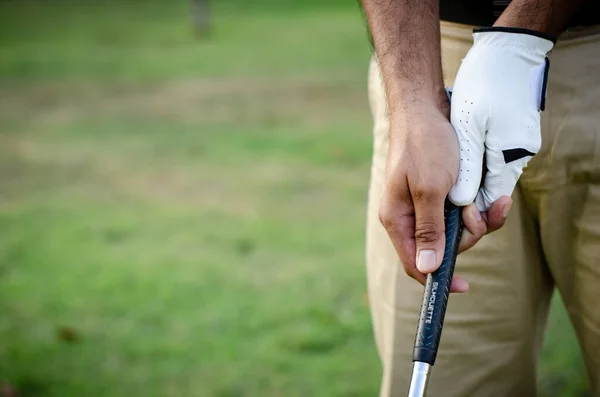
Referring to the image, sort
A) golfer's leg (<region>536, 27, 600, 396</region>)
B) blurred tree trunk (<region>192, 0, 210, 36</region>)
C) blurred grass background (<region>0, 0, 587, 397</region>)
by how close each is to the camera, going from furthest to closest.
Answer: blurred tree trunk (<region>192, 0, 210, 36</region>)
blurred grass background (<region>0, 0, 587, 397</region>)
golfer's leg (<region>536, 27, 600, 396</region>)

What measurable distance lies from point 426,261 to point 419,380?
0.21 meters

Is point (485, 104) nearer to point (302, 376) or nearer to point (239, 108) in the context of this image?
point (302, 376)

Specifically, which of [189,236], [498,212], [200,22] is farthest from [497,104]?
[200,22]

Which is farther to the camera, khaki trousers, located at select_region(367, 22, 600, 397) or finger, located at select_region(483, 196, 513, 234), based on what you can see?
khaki trousers, located at select_region(367, 22, 600, 397)

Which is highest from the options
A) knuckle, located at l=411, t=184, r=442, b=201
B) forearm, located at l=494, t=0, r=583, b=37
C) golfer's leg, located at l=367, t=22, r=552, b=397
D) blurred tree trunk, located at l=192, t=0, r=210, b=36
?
A: forearm, located at l=494, t=0, r=583, b=37

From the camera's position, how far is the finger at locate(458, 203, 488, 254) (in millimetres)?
1505

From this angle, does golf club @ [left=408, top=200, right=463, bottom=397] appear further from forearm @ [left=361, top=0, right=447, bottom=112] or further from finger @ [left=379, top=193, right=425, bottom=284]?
forearm @ [left=361, top=0, right=447, bottom=112]

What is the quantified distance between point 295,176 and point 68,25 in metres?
11.3

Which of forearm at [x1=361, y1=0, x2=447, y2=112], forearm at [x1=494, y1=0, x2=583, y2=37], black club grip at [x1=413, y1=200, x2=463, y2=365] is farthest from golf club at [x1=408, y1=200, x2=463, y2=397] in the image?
forearm at [x1=494, y1=0, x2=583, y2=37]

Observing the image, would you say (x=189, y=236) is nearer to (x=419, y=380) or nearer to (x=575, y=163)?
(x=575, y=163)

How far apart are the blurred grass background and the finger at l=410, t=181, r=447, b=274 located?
1.94 metres

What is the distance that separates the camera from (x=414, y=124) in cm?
149

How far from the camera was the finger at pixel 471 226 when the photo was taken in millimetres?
1505

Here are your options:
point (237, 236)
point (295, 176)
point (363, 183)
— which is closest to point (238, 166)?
point (295, 176)
